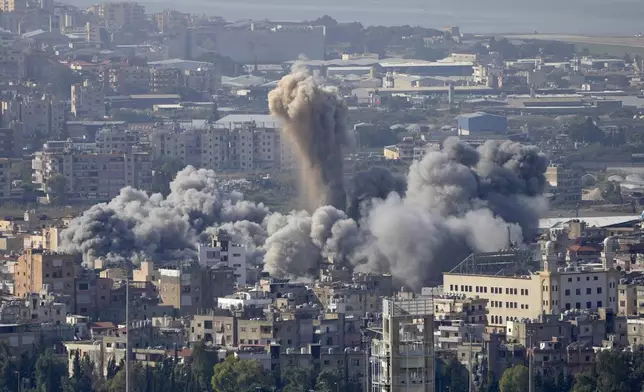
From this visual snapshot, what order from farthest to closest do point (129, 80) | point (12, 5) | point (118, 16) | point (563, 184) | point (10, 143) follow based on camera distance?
1. point (118, 16)
2. point (12, 5)
3. point (129, 80)
4. point (10, 143)
5. point (563, 184)

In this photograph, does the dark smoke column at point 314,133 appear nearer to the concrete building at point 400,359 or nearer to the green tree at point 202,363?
the green tree at point 202,363

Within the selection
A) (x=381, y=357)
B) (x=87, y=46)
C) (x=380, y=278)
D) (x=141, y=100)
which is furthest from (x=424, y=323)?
(x=87, y=46)

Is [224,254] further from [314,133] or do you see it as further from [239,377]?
[239,377]

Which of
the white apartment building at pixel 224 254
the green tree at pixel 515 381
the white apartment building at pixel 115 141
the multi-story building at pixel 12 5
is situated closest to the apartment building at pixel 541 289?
the white apartment building at pixel 224 254

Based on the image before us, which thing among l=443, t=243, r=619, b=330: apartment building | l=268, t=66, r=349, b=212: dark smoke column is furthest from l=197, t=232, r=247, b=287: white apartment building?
l=443, t=243, r=619, b=330: apartment building

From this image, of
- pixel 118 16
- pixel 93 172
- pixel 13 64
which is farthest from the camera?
pixel 118 16

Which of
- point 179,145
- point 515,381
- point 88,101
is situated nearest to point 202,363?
point 515,381
